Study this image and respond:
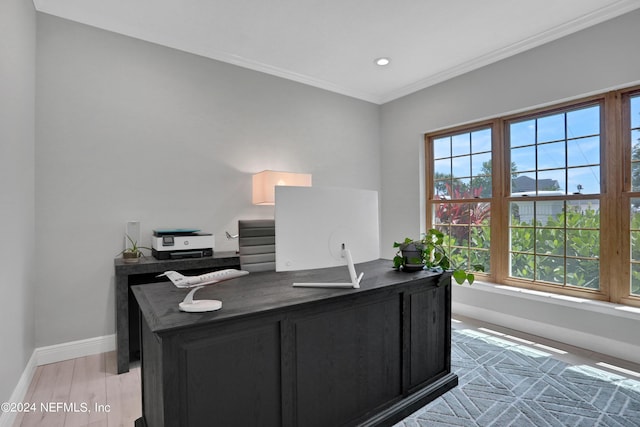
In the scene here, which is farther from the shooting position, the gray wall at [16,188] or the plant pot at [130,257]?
the plant pot at [130,257]

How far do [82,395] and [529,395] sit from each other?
2824mm

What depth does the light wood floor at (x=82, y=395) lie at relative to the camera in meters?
1.91

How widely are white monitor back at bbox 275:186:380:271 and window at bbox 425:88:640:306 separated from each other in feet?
7.63

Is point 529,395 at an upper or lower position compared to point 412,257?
lower

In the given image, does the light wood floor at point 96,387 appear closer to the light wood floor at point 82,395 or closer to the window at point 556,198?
the light wood floor at point 82,395

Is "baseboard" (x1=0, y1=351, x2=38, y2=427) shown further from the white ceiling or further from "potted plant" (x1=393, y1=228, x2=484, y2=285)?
the white ceiling

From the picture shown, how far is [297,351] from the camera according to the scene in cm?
148

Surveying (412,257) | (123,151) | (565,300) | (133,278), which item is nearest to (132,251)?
(133,278)

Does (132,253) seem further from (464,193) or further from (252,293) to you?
(464,193)

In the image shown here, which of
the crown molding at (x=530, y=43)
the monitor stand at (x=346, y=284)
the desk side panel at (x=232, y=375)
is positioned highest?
the crown molding at (x=530, y=43)

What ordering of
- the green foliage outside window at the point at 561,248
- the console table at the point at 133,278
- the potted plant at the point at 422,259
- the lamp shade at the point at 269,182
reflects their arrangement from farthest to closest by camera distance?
the lamp shade at the point at 269,182
the green foliage outside window at the point at 561,248
the console table at the point at 133,278
the potted plant at the point at 422,259

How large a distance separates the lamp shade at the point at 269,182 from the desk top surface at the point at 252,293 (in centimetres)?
129

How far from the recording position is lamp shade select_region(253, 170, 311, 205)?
3252mm

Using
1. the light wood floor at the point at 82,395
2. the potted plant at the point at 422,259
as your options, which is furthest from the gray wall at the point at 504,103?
the light wood floor at the point at 82,395
